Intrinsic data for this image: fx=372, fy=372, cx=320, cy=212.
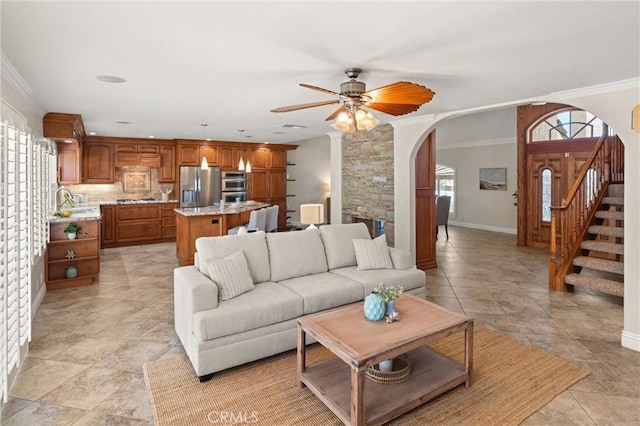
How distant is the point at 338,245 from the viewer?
4105mm

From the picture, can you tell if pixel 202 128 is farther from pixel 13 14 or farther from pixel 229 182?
pixel 13 14

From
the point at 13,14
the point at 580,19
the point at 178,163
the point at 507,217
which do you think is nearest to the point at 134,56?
the point at 13,14

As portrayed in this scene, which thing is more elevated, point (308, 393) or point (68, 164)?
point (68, 164)

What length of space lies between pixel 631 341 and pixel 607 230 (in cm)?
220

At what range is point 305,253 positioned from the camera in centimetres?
386

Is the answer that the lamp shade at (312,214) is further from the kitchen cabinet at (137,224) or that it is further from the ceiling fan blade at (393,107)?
the kitchen cabinet at (137,224)

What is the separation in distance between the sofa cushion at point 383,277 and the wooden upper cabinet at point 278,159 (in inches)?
241

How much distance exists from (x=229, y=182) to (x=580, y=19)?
7.85 m

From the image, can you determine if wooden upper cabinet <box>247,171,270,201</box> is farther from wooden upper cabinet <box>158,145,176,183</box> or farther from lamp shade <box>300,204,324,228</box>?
lamp shade <box>300,204,324,228</box>

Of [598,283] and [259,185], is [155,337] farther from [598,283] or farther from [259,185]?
[259,185]

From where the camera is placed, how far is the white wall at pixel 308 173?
10758 mm

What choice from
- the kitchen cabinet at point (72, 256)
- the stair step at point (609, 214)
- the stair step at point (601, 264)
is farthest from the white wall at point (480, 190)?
the kitchen cabinet at point (72, 256)

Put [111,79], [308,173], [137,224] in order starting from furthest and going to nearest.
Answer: [308,173], [137,224], [111,79]

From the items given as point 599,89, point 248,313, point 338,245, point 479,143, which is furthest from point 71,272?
point 479,143
